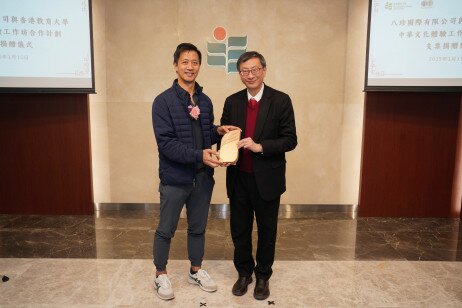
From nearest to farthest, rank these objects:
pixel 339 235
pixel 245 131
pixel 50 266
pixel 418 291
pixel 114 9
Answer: pixel 245 131
pixel 418 291
pixel 50 266
pixel 339 235
pixel 114 9

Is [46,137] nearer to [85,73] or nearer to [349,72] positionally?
[85,73]

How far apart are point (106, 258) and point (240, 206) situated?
4.17 feet

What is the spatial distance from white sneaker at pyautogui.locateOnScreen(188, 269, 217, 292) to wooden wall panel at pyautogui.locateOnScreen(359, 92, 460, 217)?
86.2 inches

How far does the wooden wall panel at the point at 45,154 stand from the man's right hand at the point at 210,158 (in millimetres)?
2177

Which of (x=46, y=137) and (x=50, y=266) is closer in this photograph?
(x=50, y=266)

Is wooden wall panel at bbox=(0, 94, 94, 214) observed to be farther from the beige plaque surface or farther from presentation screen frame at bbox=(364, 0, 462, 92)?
presentation screen frame at bbox=(364, 0, 462, 92)

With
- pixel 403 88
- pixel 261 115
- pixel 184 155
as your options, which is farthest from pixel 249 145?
pixel 403 88

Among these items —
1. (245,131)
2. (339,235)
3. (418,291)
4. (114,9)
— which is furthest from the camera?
(114,9)

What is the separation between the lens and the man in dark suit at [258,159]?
7.54 feet

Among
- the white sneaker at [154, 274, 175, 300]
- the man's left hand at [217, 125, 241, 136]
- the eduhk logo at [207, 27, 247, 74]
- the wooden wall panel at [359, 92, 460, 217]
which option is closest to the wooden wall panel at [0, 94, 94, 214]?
the eduhk logo at [207, 27, 247, 74]

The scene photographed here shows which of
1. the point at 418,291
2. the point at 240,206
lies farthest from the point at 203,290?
the point at 418,291

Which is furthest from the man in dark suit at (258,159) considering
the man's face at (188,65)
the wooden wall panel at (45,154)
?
the wooden wall panel at (45,154)

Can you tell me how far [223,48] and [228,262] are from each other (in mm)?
2128

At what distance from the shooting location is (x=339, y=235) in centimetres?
363
